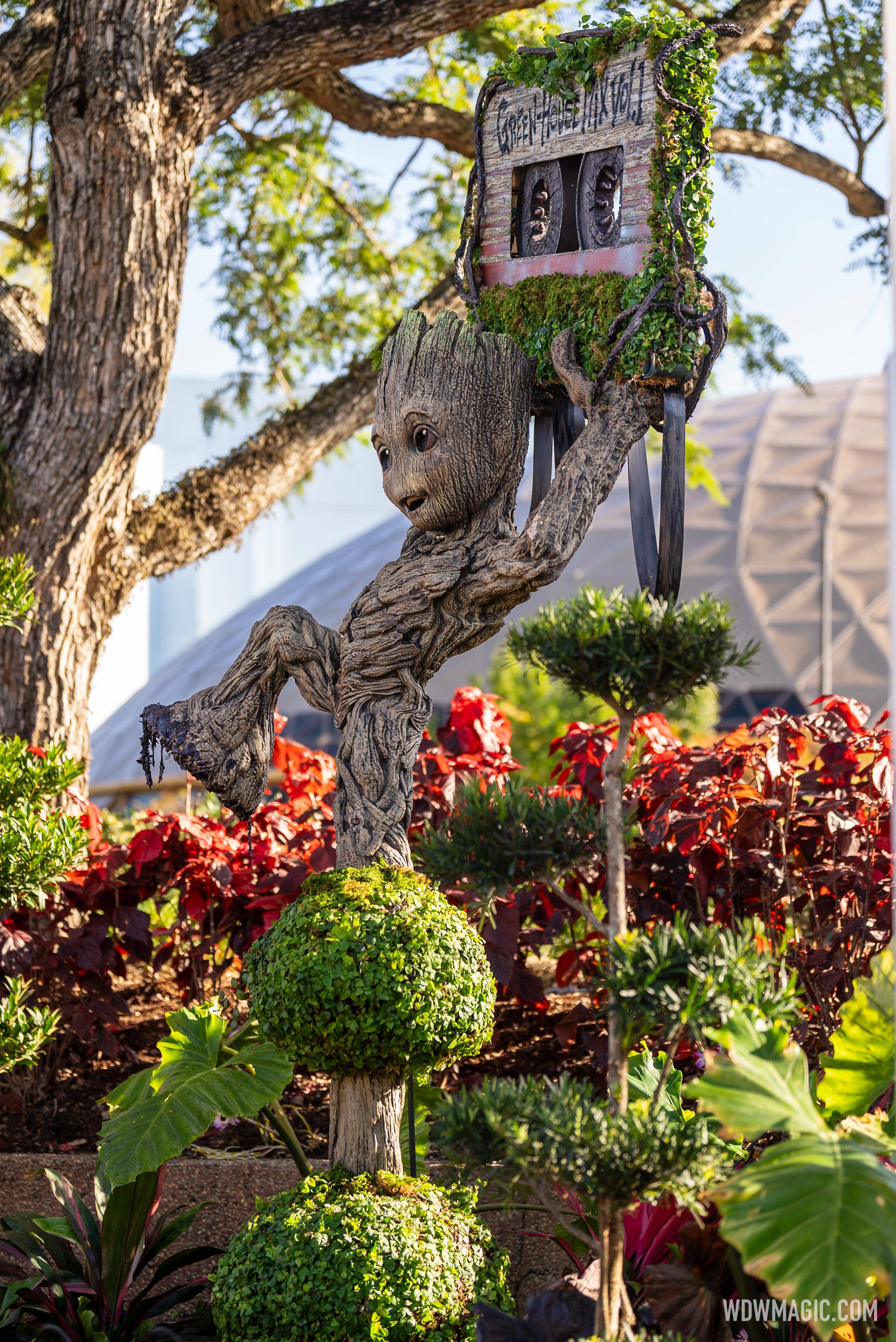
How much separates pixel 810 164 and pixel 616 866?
16.9 ft

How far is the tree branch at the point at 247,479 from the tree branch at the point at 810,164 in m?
1.74

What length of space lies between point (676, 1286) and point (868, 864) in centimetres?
141

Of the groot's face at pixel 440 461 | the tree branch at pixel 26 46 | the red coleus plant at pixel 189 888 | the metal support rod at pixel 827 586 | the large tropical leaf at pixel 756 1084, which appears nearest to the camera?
the large tropical leaf at pixel 756 1084

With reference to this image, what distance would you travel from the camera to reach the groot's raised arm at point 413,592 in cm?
249

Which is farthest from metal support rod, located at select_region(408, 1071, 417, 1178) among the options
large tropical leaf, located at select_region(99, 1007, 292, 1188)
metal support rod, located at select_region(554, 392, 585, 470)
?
metal support rod, located at select_region(554, 392, 585, 470)

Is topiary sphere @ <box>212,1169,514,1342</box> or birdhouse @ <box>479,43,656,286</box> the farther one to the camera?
birdhouse @ <box>479,43,656,286</box>

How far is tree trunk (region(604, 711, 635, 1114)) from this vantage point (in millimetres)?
2059

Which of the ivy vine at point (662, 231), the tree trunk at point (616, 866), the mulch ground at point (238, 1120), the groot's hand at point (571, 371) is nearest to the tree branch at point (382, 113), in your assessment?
the ivy vine at point (662, 231)

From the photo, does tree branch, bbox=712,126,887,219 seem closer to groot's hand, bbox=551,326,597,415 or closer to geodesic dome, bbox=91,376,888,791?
groot's hand, bbox=551,326,597,415

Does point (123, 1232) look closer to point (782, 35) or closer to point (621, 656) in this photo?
point (621, 656)

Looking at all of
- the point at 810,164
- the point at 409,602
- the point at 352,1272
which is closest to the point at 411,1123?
the point at 352,1272

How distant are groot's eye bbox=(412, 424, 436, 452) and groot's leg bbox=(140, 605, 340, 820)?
452 mm

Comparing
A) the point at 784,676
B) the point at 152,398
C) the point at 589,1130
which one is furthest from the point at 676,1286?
the point at 784,676

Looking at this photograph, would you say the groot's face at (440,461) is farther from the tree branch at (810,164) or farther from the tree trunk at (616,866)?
the tree branch at (810,164)
